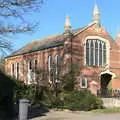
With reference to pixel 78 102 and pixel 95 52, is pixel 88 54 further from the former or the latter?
pixel 78 102

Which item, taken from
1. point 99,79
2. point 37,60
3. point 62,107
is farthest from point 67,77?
point 62,107

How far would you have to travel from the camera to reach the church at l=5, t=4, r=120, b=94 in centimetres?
5109

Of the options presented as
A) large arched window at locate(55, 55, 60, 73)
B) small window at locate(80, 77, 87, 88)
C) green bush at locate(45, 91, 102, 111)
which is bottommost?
green bush at locate(45, 91, 102, 111)

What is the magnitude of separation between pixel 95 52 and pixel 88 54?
103cm

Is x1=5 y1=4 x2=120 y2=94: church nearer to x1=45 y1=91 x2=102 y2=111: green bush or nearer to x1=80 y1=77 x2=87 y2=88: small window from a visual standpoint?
x1=80 y1=77 x2=87 y2=88: small window

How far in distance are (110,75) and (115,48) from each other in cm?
368

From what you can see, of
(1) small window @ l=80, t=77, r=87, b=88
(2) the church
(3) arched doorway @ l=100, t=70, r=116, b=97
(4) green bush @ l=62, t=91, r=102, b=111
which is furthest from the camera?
(3) arched doorway @ l=100, t=70, r=116, b=97

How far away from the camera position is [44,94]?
42688 millimetres

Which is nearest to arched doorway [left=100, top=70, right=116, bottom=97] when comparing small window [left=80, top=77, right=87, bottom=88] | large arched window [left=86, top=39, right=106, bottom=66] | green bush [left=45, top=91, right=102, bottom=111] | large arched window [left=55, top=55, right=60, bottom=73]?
large arched window [left=86, top=39, right=106, bottom=66]

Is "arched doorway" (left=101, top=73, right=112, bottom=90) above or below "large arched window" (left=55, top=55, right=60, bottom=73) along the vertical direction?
below

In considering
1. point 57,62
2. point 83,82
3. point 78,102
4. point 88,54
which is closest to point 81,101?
point 78,102

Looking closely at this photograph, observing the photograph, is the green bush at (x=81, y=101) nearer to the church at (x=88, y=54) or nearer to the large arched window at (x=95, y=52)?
the church at (x=88, y=54)

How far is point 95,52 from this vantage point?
52.9 meters

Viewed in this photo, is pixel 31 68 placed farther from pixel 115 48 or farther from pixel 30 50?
pixel 115 48
